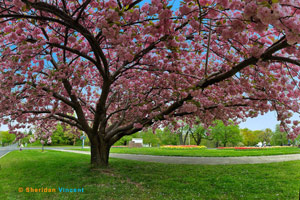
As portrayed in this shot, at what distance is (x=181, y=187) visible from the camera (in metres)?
5.96

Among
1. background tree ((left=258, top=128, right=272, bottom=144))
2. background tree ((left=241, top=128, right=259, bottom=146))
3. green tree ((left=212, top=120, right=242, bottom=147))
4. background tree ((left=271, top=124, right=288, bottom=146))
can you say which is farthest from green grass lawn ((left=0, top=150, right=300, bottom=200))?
background tree ((left=258, top=128, right=272, bottom=144))

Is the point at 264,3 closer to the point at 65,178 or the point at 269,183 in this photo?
the point at 269,183

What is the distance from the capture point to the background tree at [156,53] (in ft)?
12.2

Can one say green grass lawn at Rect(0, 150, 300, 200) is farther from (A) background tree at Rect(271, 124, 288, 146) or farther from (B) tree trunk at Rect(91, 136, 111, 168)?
(A) background tree at Rect(271, 124, 288, 146)

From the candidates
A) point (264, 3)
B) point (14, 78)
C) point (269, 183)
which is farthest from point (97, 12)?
point (269, 183)

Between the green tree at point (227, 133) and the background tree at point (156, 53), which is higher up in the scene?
the background tree at point (156, 53)

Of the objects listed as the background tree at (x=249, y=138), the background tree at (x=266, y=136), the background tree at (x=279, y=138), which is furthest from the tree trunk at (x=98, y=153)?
the background tree at (x=266, y=136)

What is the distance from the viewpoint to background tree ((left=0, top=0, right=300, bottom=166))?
3.72 m

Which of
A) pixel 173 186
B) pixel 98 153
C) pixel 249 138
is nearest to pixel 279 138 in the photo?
pixel 249 138

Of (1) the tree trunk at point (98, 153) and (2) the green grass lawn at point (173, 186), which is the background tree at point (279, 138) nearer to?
(2) the green grass lawn at point (173, 186)

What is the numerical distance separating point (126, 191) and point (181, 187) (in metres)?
1.67

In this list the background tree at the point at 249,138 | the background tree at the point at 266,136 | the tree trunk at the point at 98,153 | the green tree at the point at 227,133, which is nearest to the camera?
the tree trunk at the point at 98,153

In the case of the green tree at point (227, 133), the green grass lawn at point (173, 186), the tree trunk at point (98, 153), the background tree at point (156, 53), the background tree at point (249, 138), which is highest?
the background tree at point (156, 53)

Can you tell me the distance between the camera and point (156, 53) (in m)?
7.00
